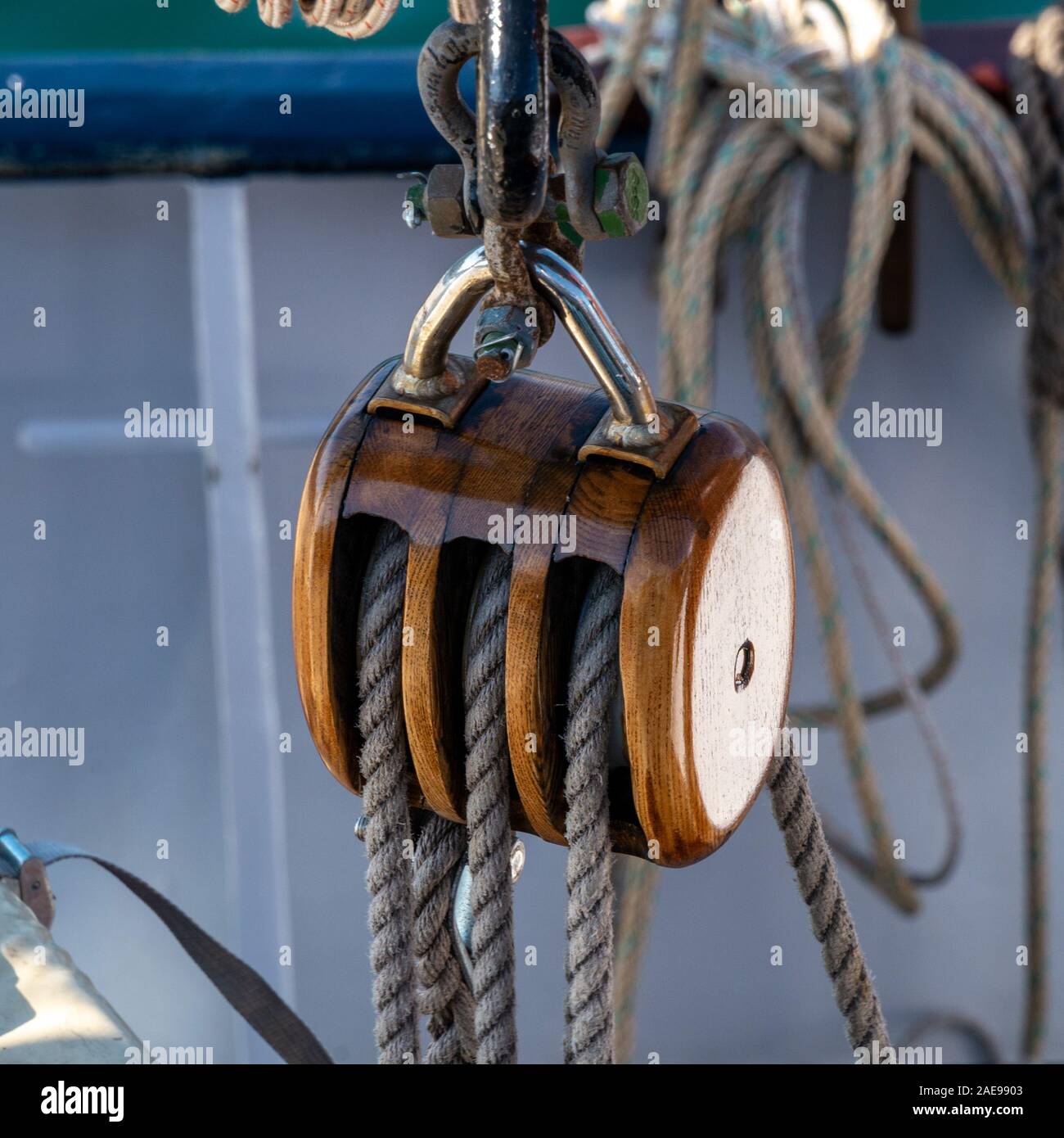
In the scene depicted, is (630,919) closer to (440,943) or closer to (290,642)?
(290,642)

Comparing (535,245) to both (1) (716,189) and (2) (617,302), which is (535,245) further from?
(2) (617,302)

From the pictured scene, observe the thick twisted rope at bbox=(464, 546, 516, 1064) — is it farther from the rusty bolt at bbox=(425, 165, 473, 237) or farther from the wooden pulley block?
the rusty bolt at bbox=(425, 165, 473, 237)

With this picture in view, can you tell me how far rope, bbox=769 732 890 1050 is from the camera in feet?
1.97

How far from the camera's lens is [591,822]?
53 cm

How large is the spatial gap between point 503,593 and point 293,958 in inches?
49.6

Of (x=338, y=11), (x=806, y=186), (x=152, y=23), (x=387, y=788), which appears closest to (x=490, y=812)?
(x=387, y=788)

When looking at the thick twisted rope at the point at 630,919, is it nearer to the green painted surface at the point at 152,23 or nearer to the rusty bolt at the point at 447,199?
the rusty bolt at the point at 447,199

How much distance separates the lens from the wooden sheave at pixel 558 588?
19.8 inches

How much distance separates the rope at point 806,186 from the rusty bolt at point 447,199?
0.91 metres

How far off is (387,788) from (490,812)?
5 cm

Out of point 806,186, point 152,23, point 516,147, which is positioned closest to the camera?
point 516,147

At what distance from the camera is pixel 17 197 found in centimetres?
152

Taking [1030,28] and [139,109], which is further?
[1030,28]
